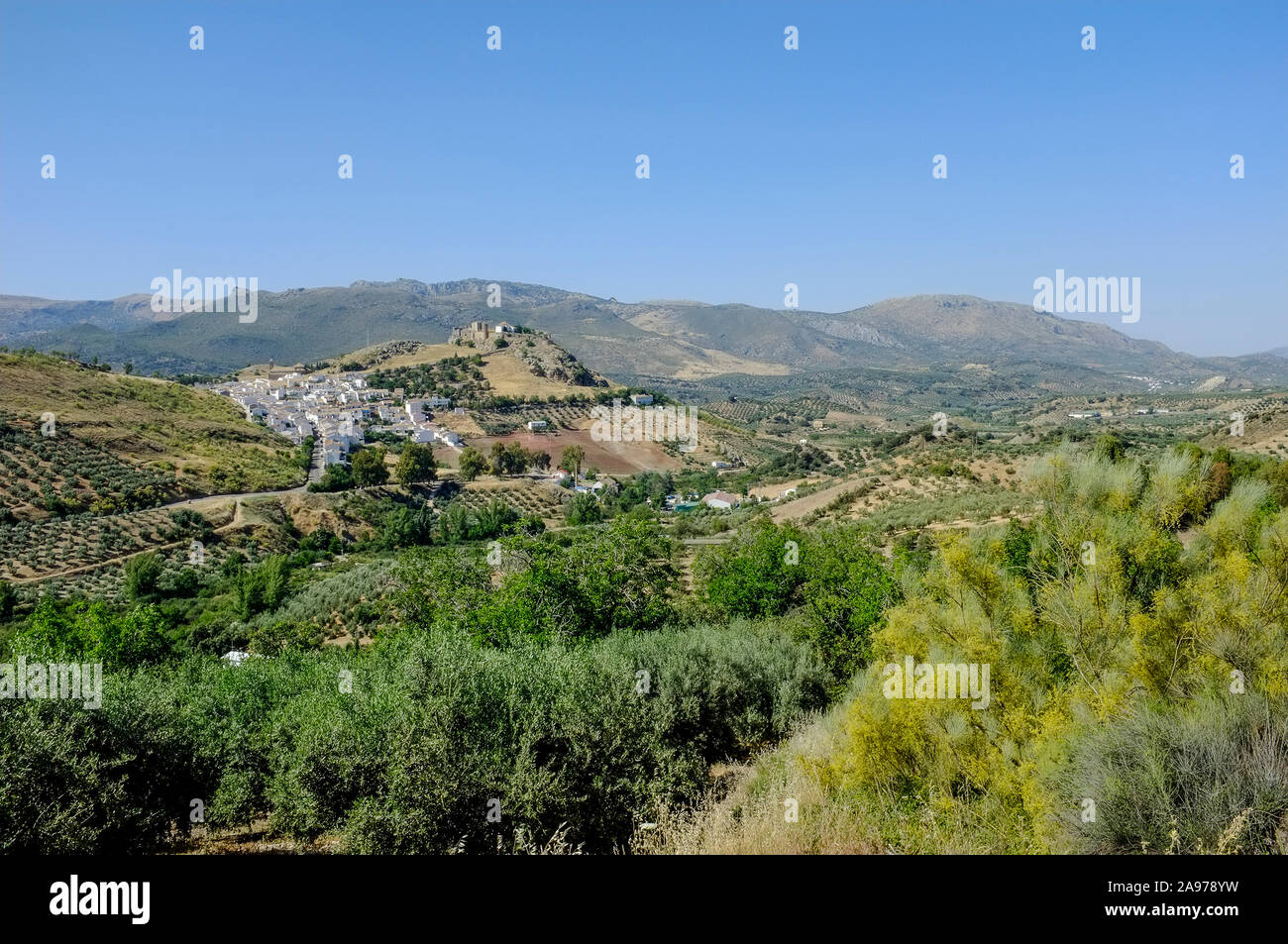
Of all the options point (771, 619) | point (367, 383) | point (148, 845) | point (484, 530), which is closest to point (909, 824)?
point (148, 845)

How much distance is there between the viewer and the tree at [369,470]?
6128 centimetres

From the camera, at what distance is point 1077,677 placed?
673 cm

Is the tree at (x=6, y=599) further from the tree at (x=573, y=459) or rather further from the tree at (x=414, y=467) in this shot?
the tree at (x=573, y=459)

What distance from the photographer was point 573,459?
79500 millimetres

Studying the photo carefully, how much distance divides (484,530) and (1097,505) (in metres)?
46.0

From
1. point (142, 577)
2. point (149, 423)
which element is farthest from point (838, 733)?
point (149, 423)

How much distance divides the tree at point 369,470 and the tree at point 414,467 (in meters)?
1.44

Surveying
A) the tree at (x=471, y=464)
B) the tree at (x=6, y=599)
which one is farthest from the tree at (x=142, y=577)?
the tree at (x=471, y=464)

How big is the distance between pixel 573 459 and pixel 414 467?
19671 mm

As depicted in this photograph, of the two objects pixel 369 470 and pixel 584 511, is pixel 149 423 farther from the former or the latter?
pixel 584 511

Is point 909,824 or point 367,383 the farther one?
point 367,383

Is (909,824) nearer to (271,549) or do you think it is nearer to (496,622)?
(496,622)
